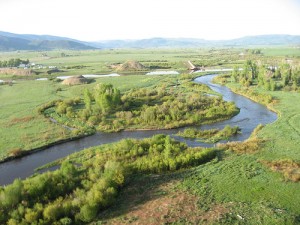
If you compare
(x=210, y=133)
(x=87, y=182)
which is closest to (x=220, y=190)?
(x=87, y=182)

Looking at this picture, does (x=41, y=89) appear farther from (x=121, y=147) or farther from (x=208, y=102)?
(x=121, y=147)

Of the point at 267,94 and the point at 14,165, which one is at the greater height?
the point at 267,94

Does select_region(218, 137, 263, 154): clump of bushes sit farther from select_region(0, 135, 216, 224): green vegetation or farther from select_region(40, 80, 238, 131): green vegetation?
select_region(40, 80, 238, 131): green vegetation

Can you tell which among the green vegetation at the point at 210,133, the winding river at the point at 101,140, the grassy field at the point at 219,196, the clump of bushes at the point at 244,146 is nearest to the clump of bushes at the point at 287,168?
the grassy field at the point at 219,196

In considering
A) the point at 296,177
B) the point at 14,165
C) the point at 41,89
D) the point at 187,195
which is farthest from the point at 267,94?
the point at 41,89

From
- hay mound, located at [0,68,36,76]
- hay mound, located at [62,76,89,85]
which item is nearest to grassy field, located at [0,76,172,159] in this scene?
hay mound, located at [62,76,89,85]

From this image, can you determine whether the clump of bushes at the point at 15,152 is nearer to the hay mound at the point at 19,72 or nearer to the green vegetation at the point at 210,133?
the green vegetation at the point at 210,133

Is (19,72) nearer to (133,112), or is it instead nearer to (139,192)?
(133,112)
